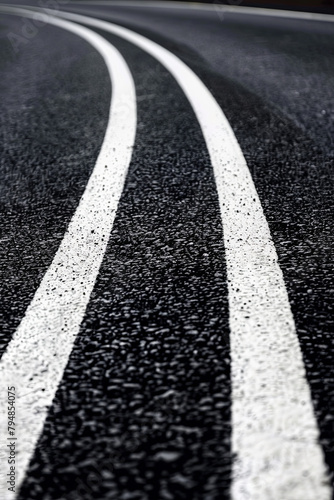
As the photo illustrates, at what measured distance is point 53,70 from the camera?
25.9 ft

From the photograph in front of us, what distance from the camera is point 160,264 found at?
9.11 ft

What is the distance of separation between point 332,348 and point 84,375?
0.72 meters

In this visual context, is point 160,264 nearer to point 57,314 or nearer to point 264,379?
point 57,314

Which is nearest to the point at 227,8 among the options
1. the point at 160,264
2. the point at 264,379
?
the point at 160,264

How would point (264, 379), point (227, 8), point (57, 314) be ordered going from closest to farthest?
1. point (264, 379)
2. point (57, 314)
3. point (227, 8)

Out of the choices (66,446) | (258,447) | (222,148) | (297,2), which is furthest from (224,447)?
(297,2)

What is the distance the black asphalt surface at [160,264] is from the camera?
1.67 meters

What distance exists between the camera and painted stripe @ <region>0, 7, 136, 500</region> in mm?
1824

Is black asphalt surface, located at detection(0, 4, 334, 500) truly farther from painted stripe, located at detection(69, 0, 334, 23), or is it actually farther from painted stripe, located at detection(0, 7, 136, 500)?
painted stripe, located at detection(69, 0, 334, 23)

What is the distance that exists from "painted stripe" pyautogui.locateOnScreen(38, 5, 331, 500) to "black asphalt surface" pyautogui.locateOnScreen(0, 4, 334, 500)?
35mm

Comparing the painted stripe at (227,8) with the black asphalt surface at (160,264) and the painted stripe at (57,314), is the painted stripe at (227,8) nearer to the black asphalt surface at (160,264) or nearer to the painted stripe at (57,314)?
the black asphalt surface at (160,264)

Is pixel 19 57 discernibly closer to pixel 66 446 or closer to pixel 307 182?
pixel 307 182

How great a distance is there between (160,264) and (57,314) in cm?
55

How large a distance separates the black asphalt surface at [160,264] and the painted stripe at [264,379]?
0.04 metres
